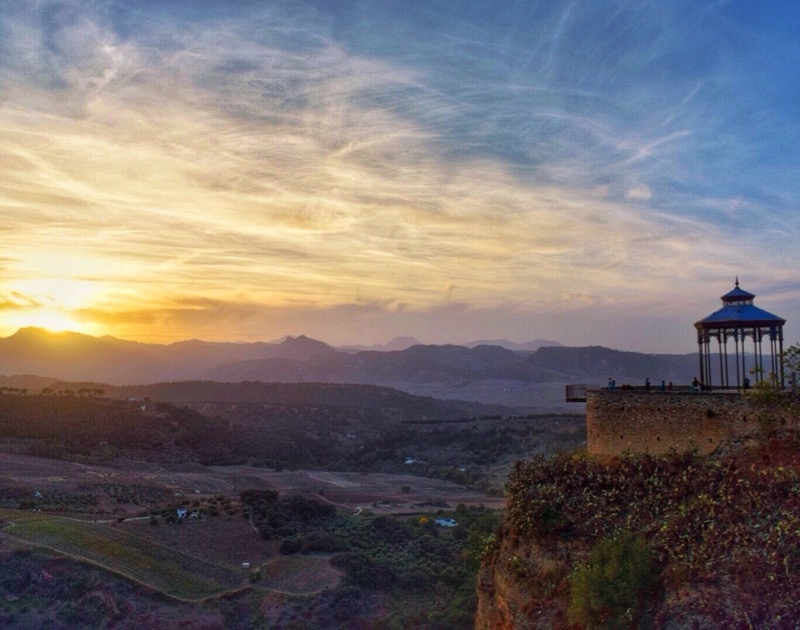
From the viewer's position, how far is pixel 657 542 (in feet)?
38.9

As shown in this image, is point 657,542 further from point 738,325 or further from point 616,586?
point 738,325

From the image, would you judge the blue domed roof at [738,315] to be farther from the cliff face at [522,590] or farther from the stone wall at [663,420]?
the cliff face at [522,590]

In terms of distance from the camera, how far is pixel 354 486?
5006 centimetres

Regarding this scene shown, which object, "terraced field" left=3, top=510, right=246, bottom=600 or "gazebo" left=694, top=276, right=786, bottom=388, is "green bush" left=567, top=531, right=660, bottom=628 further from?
"terraced field" left=3, top=510, right=246, bottom=600

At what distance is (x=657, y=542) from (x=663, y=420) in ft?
11.9

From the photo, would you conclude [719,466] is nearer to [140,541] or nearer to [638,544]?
[638,544]

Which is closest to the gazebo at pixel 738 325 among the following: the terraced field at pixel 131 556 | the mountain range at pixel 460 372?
the terraced field at pixel 131 556

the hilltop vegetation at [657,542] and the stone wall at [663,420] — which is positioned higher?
the stone wall at [663,420]

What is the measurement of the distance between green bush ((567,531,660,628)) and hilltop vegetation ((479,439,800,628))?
0.06 feet

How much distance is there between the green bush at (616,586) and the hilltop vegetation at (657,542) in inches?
0.8

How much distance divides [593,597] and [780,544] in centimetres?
310

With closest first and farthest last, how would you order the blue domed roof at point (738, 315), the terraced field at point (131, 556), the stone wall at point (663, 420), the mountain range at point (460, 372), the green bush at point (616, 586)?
1. the green bush at point (616, 586)
2. the stone wall at point (663, 420)
3. the blue domed roof at point (738, 315)
4. the terraced field at point (131, 556)
5. the mountain range at point (460, 372)

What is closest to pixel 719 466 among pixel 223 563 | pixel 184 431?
pixel 223 563

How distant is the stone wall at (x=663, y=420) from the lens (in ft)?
45.6
